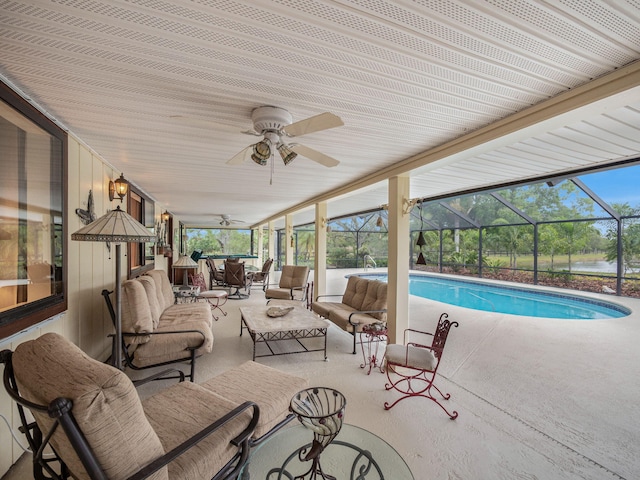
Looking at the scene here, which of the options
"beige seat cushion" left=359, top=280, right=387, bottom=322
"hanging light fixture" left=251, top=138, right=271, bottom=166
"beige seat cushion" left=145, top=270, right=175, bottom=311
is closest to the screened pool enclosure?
"beige seat cushion" left=359, top=280, right=387, bottom=322

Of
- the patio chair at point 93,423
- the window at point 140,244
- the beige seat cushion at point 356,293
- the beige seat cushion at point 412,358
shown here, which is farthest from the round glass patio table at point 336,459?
the window at point 140,244

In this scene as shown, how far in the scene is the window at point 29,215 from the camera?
68.9 inches

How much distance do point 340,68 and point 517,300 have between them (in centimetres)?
908

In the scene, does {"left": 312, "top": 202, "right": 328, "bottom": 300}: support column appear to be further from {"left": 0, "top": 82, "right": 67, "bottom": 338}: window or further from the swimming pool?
the swimming pool

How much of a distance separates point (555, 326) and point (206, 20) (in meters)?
6.34

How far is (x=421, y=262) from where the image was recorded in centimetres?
452

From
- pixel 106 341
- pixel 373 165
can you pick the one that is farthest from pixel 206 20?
pixel 106 341

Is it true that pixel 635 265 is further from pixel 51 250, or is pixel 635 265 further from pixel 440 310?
pixel 51 250

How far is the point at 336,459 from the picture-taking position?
1814 millimetres

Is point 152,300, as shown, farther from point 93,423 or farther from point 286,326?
point 93,423

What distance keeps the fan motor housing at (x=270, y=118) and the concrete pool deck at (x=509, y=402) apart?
2.35 m

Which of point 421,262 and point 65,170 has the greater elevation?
point 65,170

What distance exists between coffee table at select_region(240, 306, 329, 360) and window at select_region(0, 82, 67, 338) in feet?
6.04

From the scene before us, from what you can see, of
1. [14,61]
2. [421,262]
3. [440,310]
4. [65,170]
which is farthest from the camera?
[440,310]
